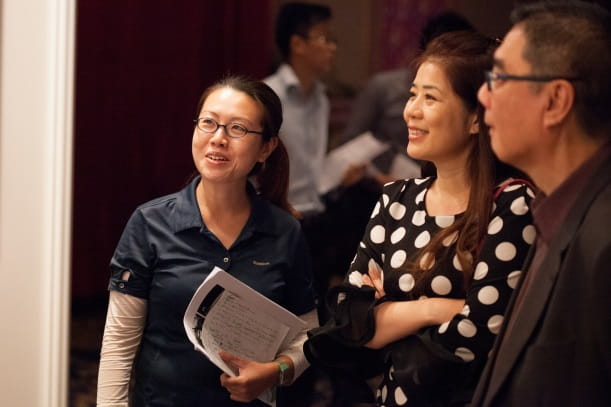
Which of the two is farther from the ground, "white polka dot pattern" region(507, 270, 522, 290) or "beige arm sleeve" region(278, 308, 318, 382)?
"white polka dot pattern" region(507, 270, 522, 290)

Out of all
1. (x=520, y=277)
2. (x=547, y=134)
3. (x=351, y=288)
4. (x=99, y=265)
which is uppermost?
(x=547, y=134)

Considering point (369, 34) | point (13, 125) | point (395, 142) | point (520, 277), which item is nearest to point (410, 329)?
point (520, 277)

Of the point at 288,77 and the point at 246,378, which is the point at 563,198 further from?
the point at 288,77

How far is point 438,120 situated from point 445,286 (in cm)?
32

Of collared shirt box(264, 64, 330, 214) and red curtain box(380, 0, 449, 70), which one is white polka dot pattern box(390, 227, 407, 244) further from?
red curtain box(380, 0, 449, 70)

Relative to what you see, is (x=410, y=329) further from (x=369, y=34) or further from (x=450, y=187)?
(x=369, y=34)

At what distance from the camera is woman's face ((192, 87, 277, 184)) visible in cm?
186

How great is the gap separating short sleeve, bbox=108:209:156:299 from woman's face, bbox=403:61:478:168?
627 mm

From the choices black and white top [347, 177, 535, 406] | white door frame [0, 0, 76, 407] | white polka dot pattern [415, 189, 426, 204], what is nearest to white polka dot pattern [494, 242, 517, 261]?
black and white top [347, 177, 535, 406]

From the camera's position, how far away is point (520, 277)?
4.66 ft

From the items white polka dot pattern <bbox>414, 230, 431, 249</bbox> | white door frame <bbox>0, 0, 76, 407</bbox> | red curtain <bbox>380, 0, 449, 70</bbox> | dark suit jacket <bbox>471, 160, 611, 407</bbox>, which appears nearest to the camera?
dark suit jacket <bbox>471, 160, 611, 407</bbox>

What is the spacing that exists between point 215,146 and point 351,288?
46cm

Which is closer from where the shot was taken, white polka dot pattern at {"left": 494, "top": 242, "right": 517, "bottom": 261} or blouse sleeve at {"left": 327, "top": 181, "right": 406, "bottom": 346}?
white polka dot pattern at {"left": 494, "top": 242, "right": 517, "bottom": 261}

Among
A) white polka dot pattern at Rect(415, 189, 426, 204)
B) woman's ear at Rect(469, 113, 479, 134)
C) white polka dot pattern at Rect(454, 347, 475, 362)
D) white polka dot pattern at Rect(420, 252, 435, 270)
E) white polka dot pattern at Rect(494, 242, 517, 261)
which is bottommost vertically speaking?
white polka dot pattern at Rect(454, 347, 475, 362)
